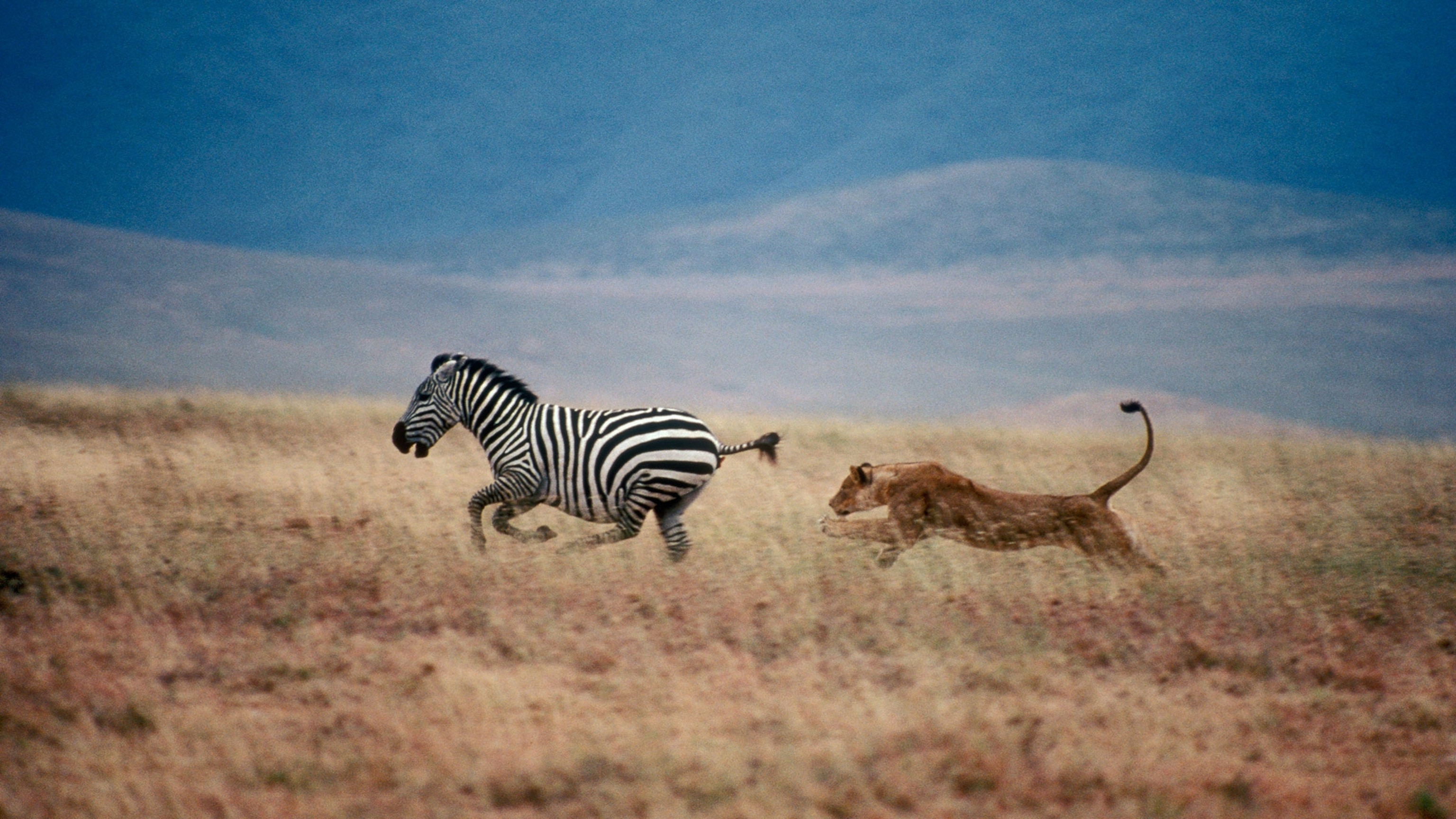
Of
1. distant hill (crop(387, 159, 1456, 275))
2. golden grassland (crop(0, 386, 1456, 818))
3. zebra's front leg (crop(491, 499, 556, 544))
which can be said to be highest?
distant hill (crop(387, 159, 1456, 275))

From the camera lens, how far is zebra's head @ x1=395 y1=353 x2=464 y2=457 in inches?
408

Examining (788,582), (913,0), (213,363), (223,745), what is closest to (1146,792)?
(788,582)

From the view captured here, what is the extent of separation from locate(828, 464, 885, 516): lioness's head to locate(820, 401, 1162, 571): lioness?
0.32 m

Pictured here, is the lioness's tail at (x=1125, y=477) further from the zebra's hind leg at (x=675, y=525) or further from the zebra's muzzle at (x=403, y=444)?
the zebra's muzzle at (x=403, y=444)

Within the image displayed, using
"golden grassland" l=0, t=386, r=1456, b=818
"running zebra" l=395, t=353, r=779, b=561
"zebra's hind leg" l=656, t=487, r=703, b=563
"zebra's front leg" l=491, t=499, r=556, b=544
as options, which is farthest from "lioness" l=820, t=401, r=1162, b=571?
"zebra's front leg" l=491, t=499, r=556, b=544

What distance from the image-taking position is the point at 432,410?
34.1ft

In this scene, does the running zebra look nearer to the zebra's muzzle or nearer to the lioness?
the zebra's muzzle

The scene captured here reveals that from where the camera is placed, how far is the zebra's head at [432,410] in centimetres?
1038

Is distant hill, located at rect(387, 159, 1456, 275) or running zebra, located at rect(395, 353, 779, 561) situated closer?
running zebra, located at rect(395, 353, 779, 561)

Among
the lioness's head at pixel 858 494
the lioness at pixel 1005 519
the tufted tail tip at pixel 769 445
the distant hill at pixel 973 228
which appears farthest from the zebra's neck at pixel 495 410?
the distant hill at pixel 973 228

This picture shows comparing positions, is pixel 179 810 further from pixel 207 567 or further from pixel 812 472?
pixel 812 472

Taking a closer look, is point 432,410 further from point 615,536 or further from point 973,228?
point 973,228

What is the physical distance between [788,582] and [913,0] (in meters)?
177

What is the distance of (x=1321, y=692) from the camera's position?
749 centimetres
